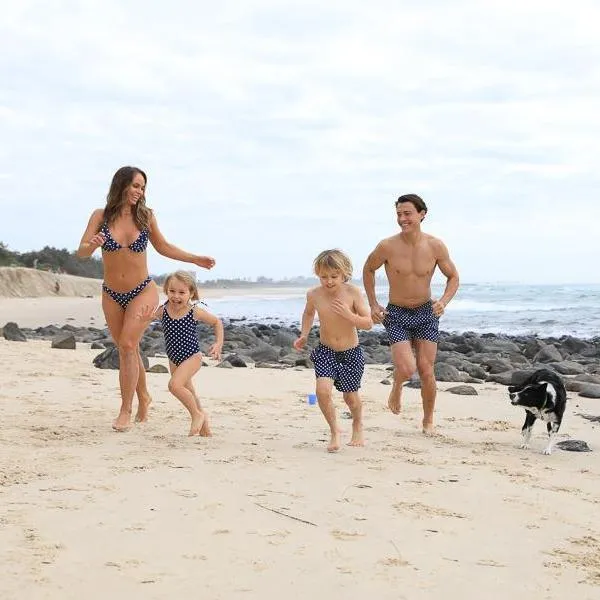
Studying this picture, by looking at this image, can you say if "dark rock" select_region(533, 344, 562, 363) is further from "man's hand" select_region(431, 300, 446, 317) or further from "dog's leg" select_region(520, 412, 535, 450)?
"dog's leg" select_region(520, 412, 535, 450)

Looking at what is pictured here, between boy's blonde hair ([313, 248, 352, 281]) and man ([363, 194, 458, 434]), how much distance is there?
0.75m

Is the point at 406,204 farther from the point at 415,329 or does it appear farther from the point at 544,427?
the point at 544,427

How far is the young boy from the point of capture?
5426mm

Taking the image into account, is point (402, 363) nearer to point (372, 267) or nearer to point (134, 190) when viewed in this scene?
point (372, 267)

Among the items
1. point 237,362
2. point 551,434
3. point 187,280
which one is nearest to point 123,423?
point 187,280

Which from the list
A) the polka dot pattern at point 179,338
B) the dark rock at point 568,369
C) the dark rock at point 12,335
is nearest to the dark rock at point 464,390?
the dark rock at point 568,369

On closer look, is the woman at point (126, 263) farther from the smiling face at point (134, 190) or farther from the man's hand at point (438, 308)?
the man's hand at point (438, 308)

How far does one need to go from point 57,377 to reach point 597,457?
5352mm

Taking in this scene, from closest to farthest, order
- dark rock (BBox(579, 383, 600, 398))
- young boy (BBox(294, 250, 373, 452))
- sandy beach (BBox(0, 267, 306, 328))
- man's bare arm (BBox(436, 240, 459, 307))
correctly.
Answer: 1. young boy (BBox(294, 250, 373, 452))
2. man's bare arm (BBox(436, 240, 459, 307))
3. dark rock (BBox(579, 383, 600, 398))
4. sandy beach (BBox(0, 267, 306, 328))

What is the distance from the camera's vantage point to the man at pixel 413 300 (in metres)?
6.17

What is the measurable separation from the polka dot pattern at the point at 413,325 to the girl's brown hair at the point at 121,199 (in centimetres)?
204

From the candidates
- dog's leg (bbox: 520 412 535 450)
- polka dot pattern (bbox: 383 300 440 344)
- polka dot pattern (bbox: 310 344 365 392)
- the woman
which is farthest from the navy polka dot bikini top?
dog's leg (bbox: 520 412 535 450)

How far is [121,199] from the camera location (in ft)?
19.3

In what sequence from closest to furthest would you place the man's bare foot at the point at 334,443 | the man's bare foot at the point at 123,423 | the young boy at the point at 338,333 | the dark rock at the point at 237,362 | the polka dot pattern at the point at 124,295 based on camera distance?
the man's bare foot at the point at 334,443
the young boy at the point at 338,333
the man's bare foot at the point at 123,423
the polka dot pattern at the point at 124,295
the dark rock at the point at 237,362
